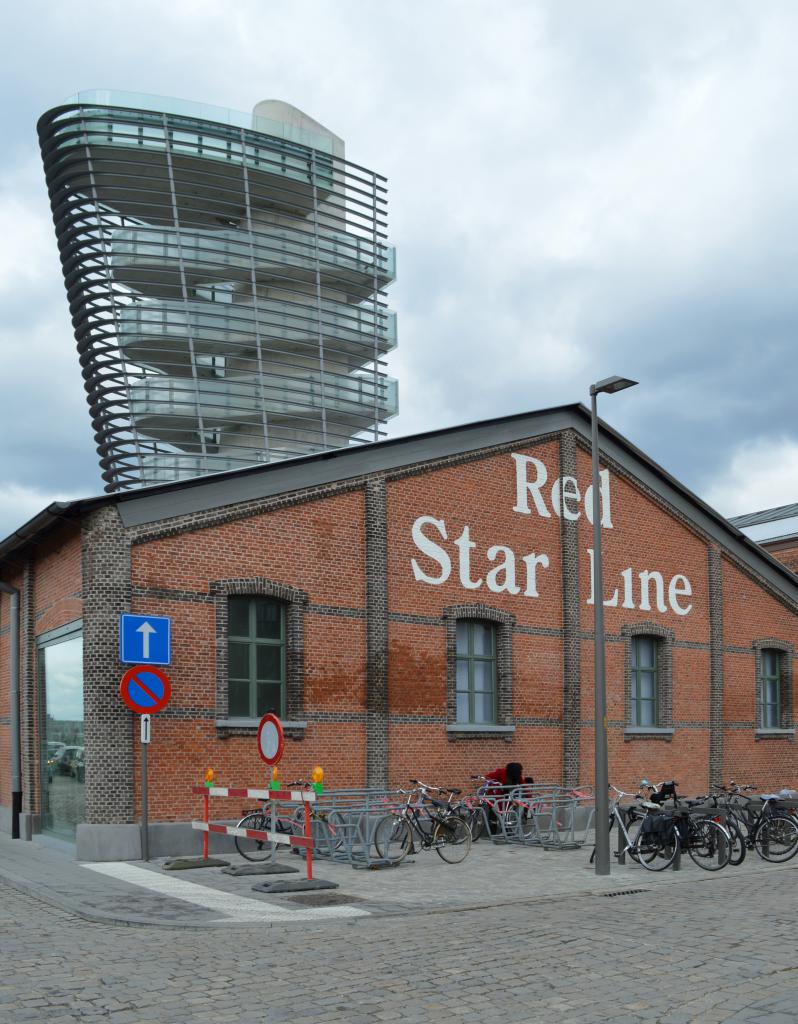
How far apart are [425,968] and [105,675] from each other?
8.63 meters

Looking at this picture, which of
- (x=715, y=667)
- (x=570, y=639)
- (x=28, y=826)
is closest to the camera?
(x=28, y=826)

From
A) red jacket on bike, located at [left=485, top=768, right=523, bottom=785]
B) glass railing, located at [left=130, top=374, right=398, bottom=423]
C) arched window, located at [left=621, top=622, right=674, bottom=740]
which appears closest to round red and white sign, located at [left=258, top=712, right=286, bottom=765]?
red jacket on bike, located at [left=485, top=768, right=523, bottom=785]

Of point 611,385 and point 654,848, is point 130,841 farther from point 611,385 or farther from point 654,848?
point 611,385

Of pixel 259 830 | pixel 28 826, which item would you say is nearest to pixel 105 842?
pixel 259 830

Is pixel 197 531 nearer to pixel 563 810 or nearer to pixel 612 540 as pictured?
pixel 563 810

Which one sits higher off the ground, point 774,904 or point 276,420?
point 276,420

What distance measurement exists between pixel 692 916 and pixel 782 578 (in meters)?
18.1

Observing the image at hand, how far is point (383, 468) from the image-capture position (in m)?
19.7

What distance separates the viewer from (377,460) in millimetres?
19594

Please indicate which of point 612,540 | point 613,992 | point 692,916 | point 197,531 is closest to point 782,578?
point 612,540

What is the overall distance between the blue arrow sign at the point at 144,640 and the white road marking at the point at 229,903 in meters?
2.92

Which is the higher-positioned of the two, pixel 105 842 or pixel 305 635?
pixel 305 635

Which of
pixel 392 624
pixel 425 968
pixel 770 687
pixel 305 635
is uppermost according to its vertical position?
pixel 392 624

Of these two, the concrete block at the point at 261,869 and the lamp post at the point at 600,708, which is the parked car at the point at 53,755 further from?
the lamp post at the point at 600,708
